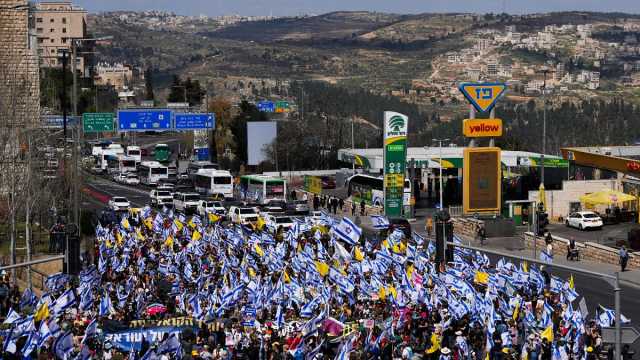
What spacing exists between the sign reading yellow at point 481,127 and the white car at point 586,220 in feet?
17.4

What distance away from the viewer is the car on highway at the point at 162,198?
67.4 meters

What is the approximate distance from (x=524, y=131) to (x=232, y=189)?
243 feet

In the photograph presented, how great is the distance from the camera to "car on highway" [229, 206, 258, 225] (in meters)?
55.1

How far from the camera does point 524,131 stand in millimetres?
142375

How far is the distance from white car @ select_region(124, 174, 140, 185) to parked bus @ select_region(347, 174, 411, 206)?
846 inches

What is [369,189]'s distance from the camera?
67.1m

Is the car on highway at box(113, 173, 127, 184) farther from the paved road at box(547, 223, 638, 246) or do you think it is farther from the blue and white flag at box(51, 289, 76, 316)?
the blue and white flag at box(51, 289, 76, 316)

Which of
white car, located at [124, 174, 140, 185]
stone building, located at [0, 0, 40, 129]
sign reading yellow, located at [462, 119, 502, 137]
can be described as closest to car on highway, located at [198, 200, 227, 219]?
stone building, located at [0, 0, 40, 129]

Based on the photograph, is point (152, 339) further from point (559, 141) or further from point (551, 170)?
point (559, 141)

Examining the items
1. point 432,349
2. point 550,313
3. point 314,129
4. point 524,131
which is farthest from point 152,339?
point 524,131

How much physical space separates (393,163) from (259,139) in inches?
1526

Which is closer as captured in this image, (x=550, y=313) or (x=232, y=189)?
(x=550, y=313)

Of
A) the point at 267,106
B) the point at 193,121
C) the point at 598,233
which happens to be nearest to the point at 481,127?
the point at 598,233

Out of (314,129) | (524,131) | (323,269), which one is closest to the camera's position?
(323,269)
